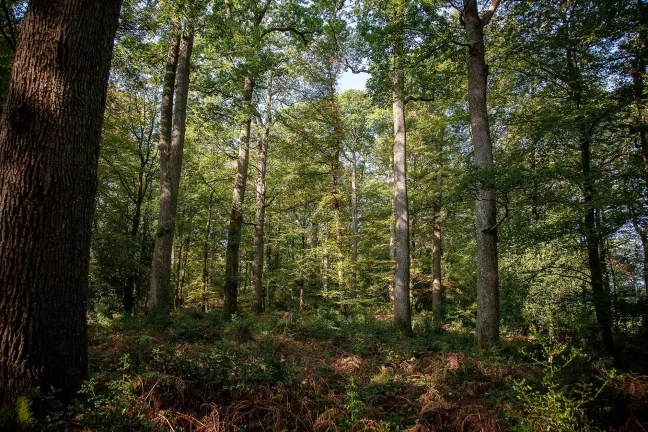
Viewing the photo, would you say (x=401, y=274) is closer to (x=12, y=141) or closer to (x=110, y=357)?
(x=110, y=357)

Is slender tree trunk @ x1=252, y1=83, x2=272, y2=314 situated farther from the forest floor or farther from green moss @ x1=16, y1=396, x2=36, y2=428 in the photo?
green moss @ x1=16, y1=396, x2=36, y2=428

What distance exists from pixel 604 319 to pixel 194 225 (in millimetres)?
18273

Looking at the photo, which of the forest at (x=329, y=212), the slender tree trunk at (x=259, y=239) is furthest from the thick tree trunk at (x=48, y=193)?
the slender tree trunk at (x=259, y=239)

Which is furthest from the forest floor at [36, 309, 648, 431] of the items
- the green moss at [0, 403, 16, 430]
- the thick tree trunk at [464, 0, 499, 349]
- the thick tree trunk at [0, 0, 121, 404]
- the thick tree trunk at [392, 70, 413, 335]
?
the thick tree trunk at [392, 70, 413, 335]

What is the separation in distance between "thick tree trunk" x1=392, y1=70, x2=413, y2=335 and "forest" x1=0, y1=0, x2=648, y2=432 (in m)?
0.08

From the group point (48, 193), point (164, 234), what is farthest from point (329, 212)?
point (48, 193)

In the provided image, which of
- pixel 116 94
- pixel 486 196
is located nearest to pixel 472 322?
pixel 486 196

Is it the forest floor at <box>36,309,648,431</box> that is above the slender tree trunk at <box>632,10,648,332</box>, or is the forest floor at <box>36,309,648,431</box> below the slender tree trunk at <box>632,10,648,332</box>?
below

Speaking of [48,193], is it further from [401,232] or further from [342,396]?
[401,232]

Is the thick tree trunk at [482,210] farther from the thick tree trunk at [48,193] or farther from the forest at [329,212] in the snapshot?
the thick tree trunk at [48,193]

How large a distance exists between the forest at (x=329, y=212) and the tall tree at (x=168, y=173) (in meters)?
0.06

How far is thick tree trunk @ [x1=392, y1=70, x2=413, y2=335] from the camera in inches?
380

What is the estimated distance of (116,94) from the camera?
1288 centimetres

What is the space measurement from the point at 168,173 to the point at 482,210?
26.3 ft
